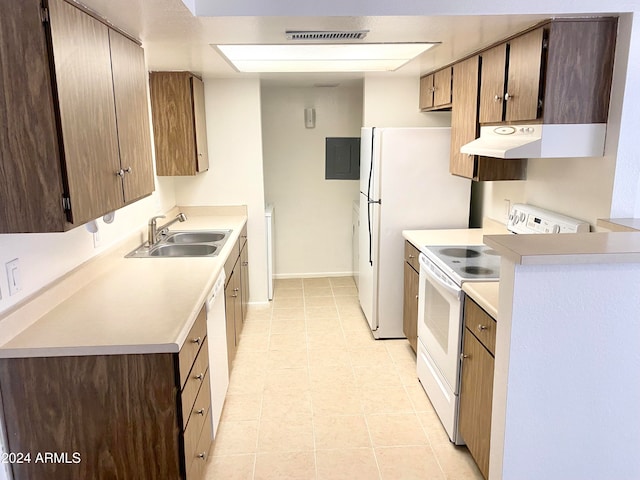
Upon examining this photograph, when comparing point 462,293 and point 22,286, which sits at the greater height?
point 22,286

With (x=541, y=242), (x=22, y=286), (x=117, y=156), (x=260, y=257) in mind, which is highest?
(x=117, y=156)

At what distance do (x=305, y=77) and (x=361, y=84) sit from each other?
877 millimetres

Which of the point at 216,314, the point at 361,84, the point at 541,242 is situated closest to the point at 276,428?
the point at 216,314

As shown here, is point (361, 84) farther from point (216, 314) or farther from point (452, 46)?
point (216, 314)

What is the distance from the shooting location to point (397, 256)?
3814 mm

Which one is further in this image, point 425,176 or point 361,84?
point 361,84

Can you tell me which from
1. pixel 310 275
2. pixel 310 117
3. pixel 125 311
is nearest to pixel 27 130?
pixel 125 311

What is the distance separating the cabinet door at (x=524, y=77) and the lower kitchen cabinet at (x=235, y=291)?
1879 mm

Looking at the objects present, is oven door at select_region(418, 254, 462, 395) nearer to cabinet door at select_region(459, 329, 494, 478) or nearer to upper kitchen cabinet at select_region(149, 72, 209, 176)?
cabinet door at select_region(459, 329, 494, 478)

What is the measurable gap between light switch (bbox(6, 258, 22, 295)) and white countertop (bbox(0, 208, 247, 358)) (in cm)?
8

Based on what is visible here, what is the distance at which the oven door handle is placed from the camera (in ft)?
8.02

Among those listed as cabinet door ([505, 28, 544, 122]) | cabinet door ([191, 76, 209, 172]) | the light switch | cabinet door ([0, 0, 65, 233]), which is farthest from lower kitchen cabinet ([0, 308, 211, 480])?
cabinet door ([191, 76, 209, 172])

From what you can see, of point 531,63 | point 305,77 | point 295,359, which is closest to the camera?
point 531,63

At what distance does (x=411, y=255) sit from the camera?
11.7 feet
